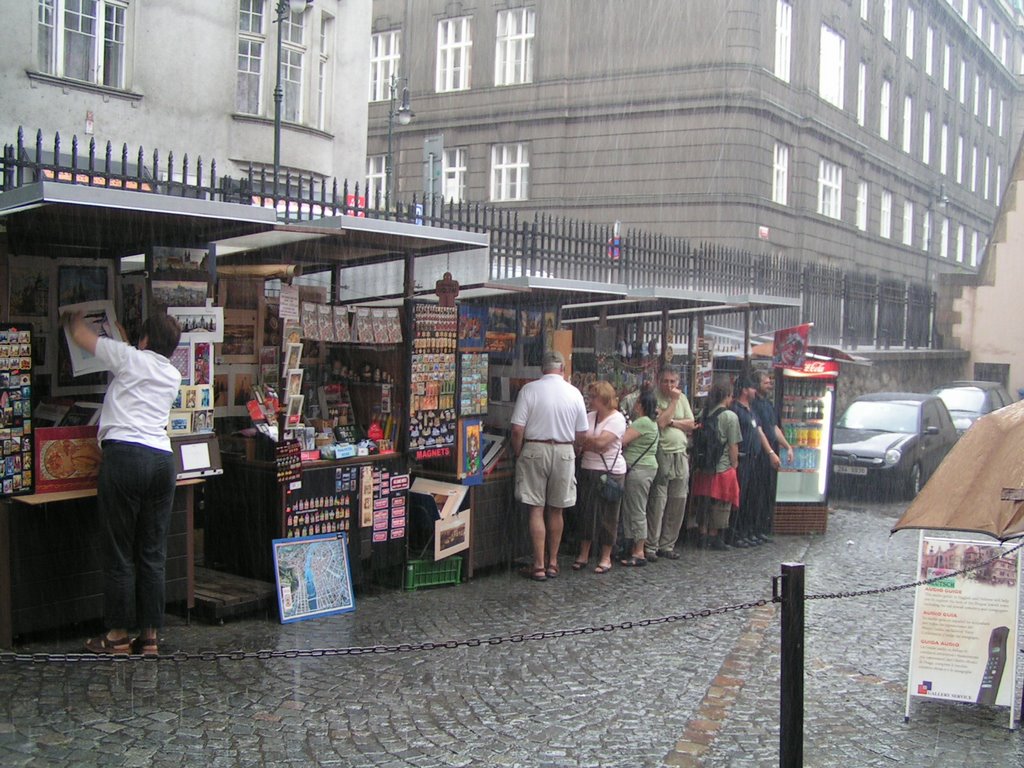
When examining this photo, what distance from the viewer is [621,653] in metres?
6.94

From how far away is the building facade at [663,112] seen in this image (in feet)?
97.3

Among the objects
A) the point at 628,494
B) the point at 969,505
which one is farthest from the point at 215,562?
the point at 969,505

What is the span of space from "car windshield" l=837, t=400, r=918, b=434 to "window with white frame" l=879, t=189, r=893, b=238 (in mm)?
25942

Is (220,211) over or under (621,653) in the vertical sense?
over

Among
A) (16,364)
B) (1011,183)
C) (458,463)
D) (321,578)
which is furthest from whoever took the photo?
(1011,183)

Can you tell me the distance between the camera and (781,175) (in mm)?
31672

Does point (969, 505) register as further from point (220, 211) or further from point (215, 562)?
point (215, 562)

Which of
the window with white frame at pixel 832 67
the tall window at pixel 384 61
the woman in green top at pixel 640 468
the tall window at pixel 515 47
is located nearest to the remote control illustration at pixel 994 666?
the woman in green top at pixel 640 468

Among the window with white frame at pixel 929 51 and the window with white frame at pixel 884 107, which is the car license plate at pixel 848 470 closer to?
the window with white frame at pixel 884 107

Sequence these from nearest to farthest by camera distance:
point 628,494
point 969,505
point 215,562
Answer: point 969,505 < point 215,562 < point 628,494

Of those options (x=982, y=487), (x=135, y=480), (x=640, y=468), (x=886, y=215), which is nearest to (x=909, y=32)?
(x=886, y=215)

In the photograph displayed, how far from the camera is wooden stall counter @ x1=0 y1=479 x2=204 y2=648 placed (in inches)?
244

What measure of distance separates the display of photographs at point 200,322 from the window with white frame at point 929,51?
147ft

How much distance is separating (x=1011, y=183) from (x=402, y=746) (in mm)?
30019
